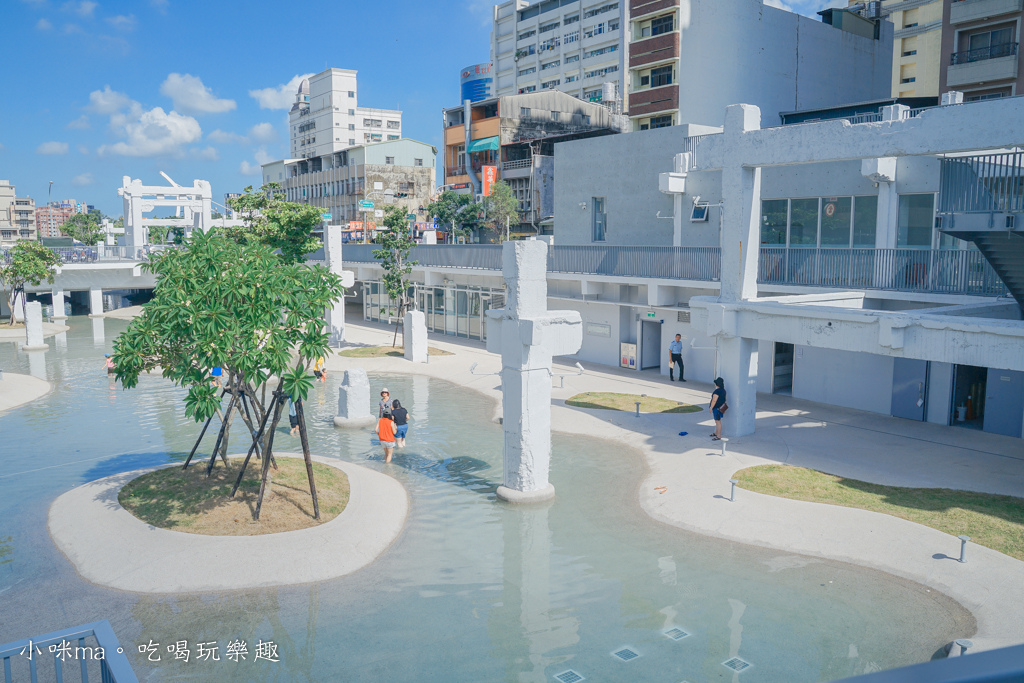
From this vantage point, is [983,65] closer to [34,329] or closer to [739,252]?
[739,252]

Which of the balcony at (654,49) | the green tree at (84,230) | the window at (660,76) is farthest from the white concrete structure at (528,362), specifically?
the green tree at (84,230)

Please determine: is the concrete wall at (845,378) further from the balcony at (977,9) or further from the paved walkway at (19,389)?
the balcony at (977,9)

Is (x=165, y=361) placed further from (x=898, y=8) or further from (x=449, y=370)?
(x=898, y=8)

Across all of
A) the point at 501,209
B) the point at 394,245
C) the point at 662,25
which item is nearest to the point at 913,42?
the point at 662,25

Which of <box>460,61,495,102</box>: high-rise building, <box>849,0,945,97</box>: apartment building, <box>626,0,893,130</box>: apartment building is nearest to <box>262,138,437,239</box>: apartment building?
<box>460,61,495,102</box>: high-rise building

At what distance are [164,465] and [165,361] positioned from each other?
14.2 ft

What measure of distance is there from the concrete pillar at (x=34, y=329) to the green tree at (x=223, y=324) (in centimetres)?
2816

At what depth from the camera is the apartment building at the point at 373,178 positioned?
82125 mm

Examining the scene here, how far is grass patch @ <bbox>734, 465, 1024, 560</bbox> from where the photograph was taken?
43.6 feet

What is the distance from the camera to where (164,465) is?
57.1 feet

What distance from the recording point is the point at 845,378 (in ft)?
78.3

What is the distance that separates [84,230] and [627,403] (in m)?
118

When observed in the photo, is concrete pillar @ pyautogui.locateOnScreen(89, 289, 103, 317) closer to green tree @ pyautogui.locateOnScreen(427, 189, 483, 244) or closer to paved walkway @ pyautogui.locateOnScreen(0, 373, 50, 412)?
green tree @ pyautogui.locateOnScreen(427, 189, 483, 244)

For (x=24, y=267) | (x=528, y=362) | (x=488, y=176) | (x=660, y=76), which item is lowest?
(x=528, y=362)
